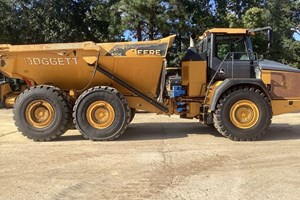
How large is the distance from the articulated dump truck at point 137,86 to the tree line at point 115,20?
921cm

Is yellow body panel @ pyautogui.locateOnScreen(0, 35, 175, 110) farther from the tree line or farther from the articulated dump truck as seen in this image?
the tree line

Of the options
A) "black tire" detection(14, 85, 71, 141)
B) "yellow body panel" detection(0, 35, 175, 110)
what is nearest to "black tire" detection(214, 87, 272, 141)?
"yellow body panel" detection(0, 35, 175, 110)

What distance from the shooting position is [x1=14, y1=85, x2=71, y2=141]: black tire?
9414 mm

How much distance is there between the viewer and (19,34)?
22.6 meters

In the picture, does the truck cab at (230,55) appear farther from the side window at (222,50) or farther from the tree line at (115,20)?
the tree line at (115,20)

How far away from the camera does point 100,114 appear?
9.50m

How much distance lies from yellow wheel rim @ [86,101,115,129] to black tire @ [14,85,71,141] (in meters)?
0.52

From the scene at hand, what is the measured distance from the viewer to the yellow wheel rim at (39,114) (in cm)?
949

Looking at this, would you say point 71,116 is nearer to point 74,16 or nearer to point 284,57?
point 74,16

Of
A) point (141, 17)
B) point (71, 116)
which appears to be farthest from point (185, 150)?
point (141, 17)

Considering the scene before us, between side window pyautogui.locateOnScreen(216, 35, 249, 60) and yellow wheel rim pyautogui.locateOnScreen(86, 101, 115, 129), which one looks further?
side window pyautogui.locateOnScreen(216, 35, 249, 60)

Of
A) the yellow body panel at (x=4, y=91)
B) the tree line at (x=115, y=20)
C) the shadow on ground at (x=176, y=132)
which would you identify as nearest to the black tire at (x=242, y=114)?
the shadow on ground at (x=176, y=132)

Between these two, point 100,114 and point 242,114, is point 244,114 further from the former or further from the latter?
point 100,114

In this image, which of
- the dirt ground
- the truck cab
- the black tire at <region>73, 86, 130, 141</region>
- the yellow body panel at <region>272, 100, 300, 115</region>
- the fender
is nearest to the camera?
the dirt ground
